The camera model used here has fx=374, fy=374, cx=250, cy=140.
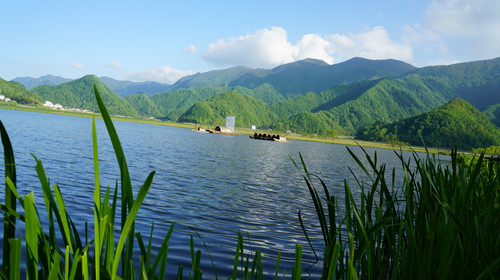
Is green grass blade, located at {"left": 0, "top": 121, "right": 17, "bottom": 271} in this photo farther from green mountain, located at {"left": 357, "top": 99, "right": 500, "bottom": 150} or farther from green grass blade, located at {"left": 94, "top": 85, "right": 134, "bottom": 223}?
green mountain, located at {"left": 357, "top": 99, "right": 500, "bottom": 150}

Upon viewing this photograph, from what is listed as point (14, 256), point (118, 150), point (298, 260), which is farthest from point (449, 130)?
point (14, 256)

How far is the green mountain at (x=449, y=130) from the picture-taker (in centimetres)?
14325

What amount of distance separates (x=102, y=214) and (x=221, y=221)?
9.56m

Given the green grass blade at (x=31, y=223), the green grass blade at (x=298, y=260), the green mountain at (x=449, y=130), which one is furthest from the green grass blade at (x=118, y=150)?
the green mountain at (x=449, y=130)

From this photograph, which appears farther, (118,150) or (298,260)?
(298,260)

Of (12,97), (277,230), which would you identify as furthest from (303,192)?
(12,97)

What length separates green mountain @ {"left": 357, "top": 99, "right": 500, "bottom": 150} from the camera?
14325 cm

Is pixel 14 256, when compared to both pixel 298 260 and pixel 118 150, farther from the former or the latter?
pixel 298 260

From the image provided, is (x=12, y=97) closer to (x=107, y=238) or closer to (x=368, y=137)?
(x=368, y=137)

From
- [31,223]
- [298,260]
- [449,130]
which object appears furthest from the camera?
[449,130]

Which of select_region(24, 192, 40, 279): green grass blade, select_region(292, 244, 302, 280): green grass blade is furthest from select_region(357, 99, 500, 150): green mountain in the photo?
select_region(24, 192, 40, 279): green grass blade

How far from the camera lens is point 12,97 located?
195 metres

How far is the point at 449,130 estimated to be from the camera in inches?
5689

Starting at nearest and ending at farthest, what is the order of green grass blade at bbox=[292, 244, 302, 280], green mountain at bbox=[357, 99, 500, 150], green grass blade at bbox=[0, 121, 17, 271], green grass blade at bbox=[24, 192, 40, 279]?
green grass blade at bbox=[24, 192, 40, 279]
green grass blade at bbox=[0, 121, 17, 271]
green grass blade at bbox=[292, 244, 302, 280]
green mountain at bbox=[357, 99, 500, 150]
